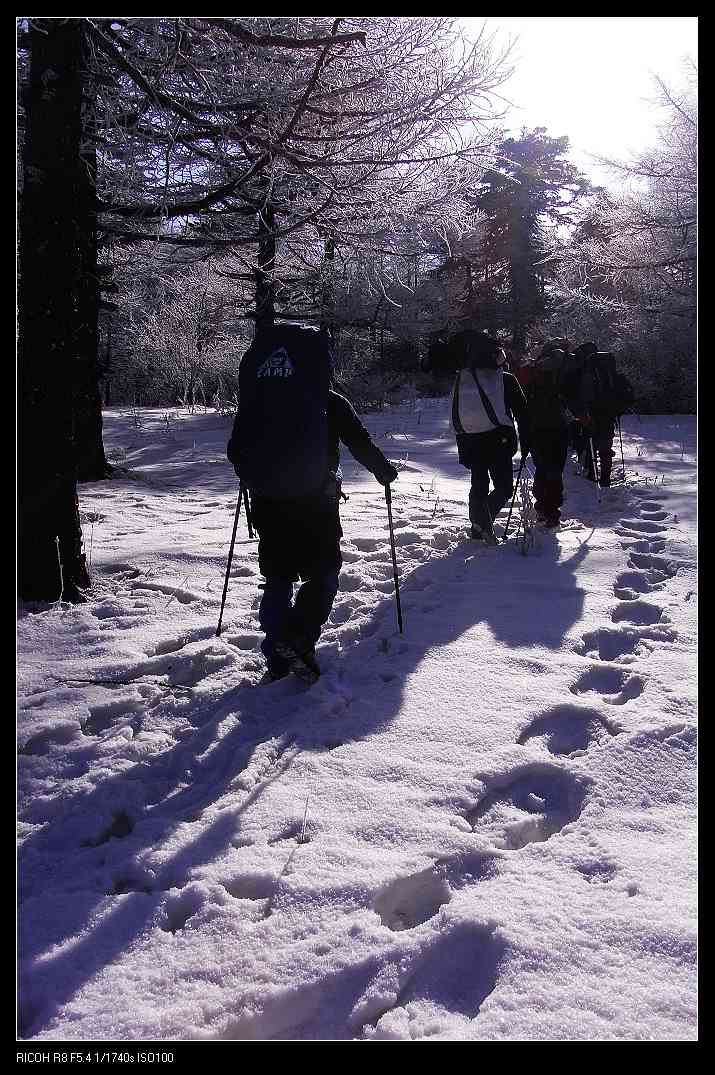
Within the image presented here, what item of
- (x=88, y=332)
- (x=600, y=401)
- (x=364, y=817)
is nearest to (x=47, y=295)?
(x=88, y=332)

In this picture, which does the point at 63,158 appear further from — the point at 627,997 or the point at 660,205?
the point at 660,205

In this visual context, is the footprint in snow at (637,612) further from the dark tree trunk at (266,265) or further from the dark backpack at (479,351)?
the dark tree trunk at (266,265)

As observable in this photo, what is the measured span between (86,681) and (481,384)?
14.9ft

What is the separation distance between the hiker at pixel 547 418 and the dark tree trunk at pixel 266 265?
298cm

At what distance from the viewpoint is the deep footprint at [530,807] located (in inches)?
96.9

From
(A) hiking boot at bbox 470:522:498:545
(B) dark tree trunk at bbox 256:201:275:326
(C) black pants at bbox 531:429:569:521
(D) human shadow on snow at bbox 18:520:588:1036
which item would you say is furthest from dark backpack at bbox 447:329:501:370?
(D) human shadow on snow at bbox 18:520:588:1036

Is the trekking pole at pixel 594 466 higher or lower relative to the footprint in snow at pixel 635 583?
higher

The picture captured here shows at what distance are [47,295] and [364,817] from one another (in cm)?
391

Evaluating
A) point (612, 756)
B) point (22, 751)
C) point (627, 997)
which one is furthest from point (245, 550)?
point (627, 997)

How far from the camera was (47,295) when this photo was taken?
14.6ft

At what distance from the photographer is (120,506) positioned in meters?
7.58

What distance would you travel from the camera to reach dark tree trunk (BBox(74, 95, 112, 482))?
5570 mm

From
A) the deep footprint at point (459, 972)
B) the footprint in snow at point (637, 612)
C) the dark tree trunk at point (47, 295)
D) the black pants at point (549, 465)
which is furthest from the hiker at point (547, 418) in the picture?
the deep footprint at point (459, 972)
